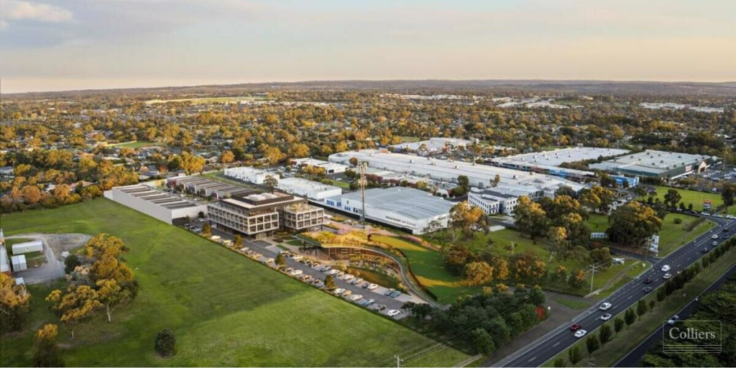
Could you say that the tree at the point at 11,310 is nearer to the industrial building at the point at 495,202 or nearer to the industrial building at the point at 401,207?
the industrial building at the point at 401,207

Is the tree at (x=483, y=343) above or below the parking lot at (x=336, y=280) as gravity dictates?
above

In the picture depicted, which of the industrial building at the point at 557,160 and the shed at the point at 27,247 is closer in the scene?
the shed at the point at 27,247

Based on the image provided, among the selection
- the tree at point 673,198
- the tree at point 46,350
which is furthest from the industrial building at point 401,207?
the tree at point 46,350

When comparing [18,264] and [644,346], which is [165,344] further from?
[644,346]

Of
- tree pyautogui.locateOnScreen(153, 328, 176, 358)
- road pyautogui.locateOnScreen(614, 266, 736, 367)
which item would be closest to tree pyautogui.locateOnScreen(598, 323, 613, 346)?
road pyautogui.locateOnScreen(614, 266, 736, 367)

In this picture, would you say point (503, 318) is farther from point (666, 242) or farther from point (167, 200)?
point (167, 200)

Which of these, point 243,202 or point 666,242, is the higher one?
point 243,202

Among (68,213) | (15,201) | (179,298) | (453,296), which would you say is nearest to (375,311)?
(453,296)
